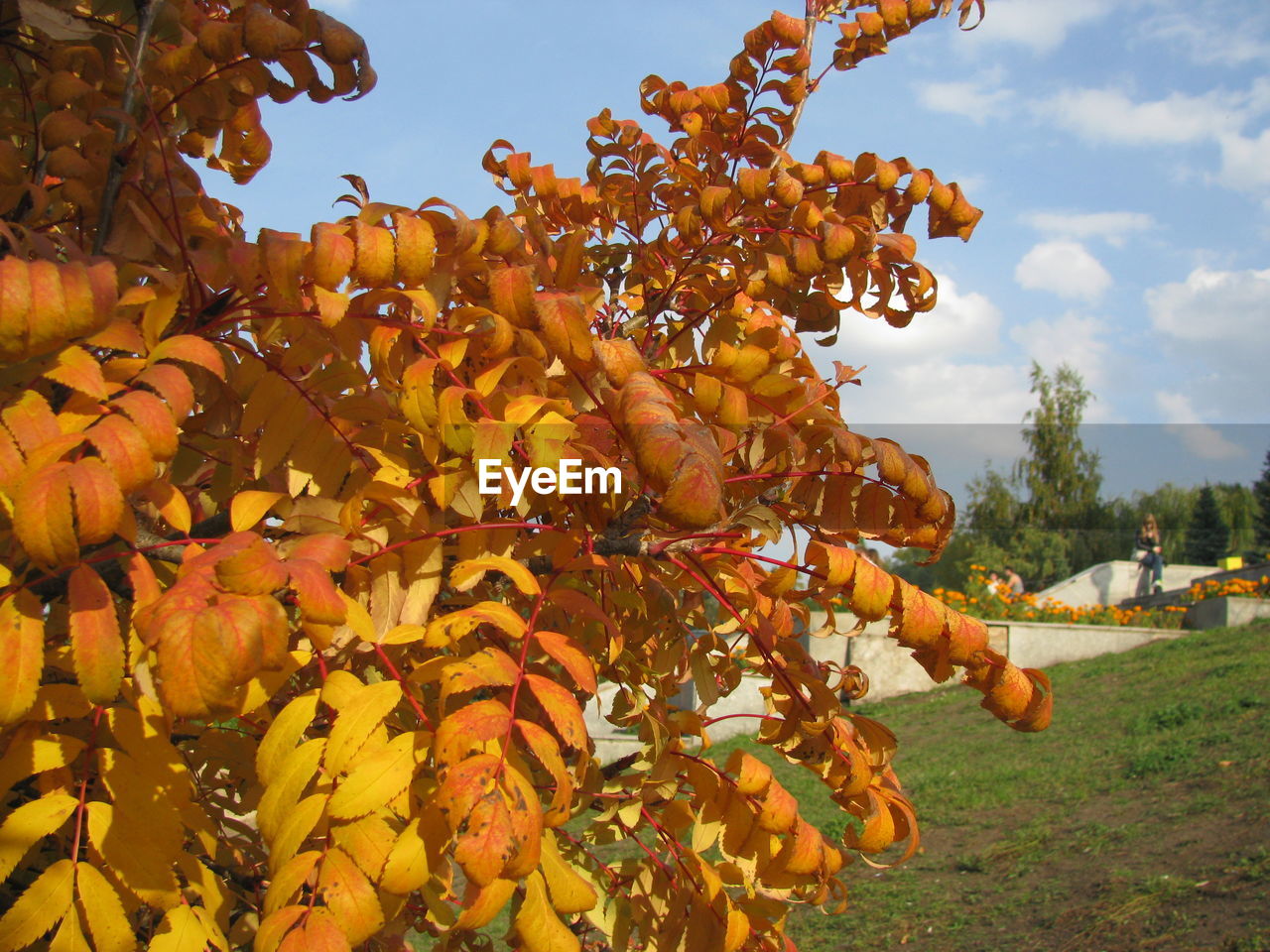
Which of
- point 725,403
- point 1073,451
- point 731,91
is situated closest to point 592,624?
point 725,403

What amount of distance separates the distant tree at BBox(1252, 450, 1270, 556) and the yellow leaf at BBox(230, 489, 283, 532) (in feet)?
130

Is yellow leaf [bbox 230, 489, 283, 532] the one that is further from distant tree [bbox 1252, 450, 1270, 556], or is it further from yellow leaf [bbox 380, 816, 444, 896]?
distant tree [bbox 1252, 450, 1270, 556]

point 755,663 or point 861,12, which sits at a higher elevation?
point 861,12

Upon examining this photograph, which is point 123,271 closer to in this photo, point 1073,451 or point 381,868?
point 381,868

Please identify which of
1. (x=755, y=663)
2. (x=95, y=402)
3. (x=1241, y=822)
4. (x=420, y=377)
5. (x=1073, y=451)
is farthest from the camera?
(x=1073, y=451)

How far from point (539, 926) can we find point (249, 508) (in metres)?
0.55

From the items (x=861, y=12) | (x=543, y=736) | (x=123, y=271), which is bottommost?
(x=543, y=736)

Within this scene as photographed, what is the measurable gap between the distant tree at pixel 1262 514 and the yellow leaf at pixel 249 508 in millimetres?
39576

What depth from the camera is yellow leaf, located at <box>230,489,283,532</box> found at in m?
1.09

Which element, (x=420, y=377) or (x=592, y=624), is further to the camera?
(x=592, y=624)

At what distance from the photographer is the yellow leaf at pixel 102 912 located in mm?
950

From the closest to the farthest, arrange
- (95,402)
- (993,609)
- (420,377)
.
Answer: (95,402) < (420,377) < (993,609)

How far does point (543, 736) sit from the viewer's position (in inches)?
38.1

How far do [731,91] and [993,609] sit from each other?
12864mm
